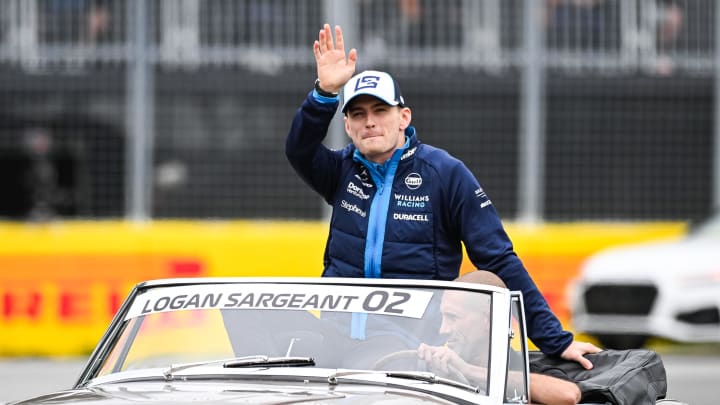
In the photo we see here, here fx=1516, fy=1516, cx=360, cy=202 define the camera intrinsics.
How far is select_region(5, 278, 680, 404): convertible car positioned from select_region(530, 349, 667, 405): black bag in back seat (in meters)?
0.42

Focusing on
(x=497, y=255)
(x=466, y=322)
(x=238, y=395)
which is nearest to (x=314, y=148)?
(x=497, y=255)

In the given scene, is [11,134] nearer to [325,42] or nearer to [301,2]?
[301,2]

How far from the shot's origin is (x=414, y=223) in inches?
232

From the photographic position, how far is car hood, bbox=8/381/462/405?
4527 mm

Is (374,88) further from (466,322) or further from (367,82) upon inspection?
(466,322)

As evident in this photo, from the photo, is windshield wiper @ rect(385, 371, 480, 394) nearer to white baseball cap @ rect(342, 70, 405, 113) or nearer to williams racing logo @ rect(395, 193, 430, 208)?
williams racing logo @ rect(395, 193, 430, 208)

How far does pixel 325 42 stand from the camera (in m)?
6.15

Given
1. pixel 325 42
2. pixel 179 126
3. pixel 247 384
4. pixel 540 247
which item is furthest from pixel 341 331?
pixel 179 126

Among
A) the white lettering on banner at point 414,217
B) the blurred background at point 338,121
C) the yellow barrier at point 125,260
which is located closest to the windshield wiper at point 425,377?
the white lettering on banner at point 414,217

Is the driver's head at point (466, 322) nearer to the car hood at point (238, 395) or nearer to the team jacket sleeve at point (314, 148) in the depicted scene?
the car hood at point (238, 395)

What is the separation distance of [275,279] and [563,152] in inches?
388

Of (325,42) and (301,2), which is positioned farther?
(301,2)

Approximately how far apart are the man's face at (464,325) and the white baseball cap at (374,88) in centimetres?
108

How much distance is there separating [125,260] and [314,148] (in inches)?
320
